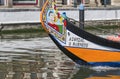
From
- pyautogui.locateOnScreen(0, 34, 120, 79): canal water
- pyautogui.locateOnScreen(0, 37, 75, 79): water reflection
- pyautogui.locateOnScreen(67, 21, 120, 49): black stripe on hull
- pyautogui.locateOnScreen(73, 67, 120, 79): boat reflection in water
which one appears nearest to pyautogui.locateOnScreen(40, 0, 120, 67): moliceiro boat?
pyautogui.locateOnScreen(67, 21, 120, 49): black stripe on hull

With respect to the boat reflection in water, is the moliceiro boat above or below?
above

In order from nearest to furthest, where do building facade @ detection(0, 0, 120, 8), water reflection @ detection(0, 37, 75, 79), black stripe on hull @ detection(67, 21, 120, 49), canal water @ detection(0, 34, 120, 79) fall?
1. canal water @ detection(0, 34, 120, 79)
2. water reflection @ detection(0, 37, 75, 79)
3. black stripe on hull @ detection(67, 21, 120, 49)
4. building facade @ detection(0, 0, 120, 8)

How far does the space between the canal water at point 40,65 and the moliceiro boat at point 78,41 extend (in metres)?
0.31

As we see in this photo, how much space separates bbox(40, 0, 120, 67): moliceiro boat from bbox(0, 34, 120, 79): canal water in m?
0.31

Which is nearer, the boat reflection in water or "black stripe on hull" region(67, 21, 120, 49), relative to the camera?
the boat reflection in water

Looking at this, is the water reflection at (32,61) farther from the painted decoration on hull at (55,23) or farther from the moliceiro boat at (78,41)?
the painted decoration on hull at (55,23)

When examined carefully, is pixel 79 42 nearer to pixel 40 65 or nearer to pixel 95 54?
pixel 95 54

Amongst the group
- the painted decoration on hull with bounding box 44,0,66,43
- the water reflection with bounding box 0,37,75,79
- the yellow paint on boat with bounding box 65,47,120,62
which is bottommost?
the water reflection with bounding box 0,37,75,79

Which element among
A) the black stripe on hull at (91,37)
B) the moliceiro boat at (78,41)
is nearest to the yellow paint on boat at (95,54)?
the moliceiro boat at (78,41)

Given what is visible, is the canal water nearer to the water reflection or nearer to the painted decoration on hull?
the water reflection

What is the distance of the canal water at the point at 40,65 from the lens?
1339 cm

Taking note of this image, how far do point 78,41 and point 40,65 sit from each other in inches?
63.8

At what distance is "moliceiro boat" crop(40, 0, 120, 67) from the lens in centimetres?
1434

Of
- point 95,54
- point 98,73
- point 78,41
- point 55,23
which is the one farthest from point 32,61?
point 98,73
